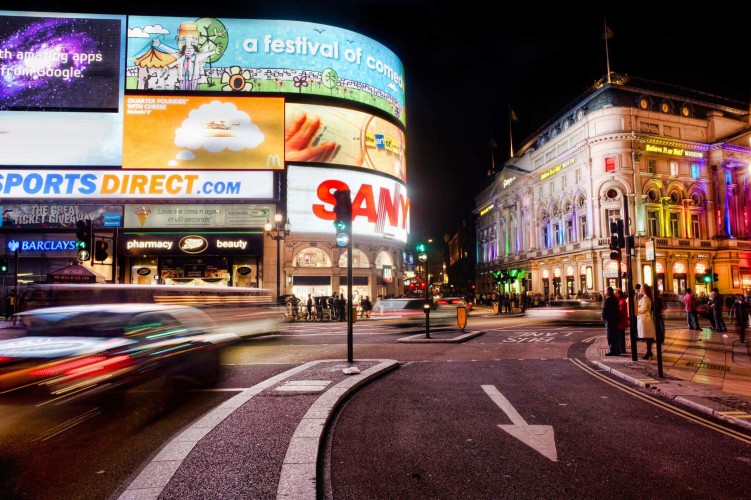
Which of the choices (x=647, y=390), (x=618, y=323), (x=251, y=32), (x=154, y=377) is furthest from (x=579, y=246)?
(x=154, y=377)

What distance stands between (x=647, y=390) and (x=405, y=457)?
5.48 m

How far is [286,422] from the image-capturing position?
5.65 metres

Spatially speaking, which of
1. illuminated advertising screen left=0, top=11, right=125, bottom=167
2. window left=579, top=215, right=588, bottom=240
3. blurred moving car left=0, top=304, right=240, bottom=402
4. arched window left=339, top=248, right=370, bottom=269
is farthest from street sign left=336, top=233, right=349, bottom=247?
window left=579, top=215, right=588, bottom=240

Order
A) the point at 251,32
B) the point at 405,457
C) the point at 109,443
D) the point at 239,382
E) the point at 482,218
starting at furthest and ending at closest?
the point at 482,218
the point at 251,32
the point at 239,382
the point at 109,443
the point at 405,457

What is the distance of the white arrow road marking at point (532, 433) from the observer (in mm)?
4949

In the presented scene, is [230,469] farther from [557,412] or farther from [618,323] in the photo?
[618,323]

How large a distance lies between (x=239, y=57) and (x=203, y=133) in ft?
24.8

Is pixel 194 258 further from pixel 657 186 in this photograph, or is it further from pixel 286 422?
pixel 657 186

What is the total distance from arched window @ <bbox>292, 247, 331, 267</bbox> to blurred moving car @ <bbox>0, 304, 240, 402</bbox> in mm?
31086

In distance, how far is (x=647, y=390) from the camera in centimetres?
809

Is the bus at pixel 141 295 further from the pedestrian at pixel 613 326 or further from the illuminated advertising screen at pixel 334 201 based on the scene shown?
the illuminated advertising screen at pixel 334 201

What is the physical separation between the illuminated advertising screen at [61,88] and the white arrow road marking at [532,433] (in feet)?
123

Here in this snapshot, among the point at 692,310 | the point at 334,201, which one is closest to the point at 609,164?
the point at 334,201

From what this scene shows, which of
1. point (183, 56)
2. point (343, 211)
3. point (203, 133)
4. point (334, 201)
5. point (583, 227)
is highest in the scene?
point (183, 56)
